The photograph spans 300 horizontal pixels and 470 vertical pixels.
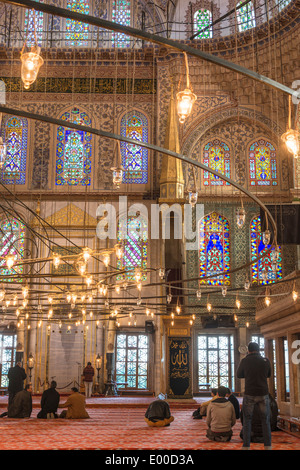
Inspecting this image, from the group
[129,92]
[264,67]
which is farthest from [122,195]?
[264,67]

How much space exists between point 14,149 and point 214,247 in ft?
19.7

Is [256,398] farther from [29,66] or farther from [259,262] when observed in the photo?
[259,262]

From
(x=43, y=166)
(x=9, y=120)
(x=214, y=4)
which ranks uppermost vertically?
(x=214, y=4)

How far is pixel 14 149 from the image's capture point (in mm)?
15555

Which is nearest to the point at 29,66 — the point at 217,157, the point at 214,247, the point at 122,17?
the point at 214,247

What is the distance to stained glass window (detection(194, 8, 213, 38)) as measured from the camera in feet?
50.6

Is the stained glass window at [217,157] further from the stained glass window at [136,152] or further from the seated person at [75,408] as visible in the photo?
the seated person at [75,408]

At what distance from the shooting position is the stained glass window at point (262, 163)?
15023mm

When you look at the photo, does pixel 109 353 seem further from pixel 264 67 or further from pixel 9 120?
pixel 264 67

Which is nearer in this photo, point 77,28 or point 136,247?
point 136,247

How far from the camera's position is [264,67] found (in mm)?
14578

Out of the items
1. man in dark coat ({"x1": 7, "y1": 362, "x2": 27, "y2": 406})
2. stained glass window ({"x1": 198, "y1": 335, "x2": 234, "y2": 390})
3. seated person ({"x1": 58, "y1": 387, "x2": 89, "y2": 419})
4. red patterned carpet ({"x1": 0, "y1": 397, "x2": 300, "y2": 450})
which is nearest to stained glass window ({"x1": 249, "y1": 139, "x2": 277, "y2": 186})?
stained glass window ({"x1": 198, "y1": 335, "x2": 234, "y2": 390})

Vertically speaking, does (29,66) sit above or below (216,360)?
above

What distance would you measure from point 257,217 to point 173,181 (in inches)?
98.6
